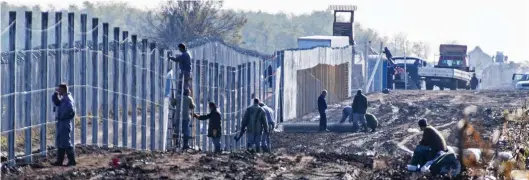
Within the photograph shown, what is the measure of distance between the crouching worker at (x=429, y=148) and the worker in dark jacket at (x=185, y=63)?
19.2 feet

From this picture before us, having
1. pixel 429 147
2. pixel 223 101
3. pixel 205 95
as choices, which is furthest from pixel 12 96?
pixel 223 101

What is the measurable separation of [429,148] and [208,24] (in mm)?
52042

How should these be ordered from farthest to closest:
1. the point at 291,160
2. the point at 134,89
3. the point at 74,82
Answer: the point at 134,89 < the point at 291,160 < the point at 74,82

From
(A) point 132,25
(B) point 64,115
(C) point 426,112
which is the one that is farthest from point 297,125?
(A) point 132,25

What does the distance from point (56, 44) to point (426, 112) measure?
2640 cm

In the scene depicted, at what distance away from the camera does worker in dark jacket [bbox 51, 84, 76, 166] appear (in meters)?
22.5

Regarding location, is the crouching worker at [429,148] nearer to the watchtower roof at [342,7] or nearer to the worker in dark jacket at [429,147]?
the worker in dark jacket at [429,147]

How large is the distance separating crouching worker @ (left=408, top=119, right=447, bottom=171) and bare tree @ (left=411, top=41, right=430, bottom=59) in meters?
136

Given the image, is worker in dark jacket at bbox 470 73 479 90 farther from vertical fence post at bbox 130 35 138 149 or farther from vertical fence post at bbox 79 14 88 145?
vertical fence post at bbox 79 14 88 145

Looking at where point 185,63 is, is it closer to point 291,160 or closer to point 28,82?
point 291,160

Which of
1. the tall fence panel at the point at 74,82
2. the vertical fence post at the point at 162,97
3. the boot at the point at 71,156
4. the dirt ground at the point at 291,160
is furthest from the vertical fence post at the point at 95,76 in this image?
the boot at the point at 71,156

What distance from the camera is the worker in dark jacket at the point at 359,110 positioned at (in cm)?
4056

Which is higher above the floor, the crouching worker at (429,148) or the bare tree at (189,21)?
the bare tree at (189,21)

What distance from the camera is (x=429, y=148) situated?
26250 mm
